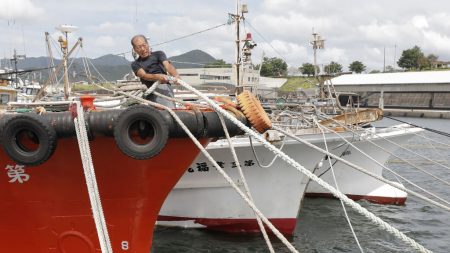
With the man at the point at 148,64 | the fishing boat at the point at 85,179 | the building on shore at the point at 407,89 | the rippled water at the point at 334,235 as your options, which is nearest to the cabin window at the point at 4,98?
the rippled water at the point at 334,235

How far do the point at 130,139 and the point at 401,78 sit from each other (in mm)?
60389

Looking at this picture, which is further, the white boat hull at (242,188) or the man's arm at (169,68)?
the white boat hull at (242,188)

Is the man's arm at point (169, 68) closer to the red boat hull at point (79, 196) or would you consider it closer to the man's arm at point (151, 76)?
→ the man's arm at point (151, 76)

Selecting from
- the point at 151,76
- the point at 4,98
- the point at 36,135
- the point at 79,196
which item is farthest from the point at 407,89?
the point at 36,135

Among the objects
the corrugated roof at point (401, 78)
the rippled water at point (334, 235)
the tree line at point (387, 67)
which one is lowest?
the rippled water at point (334, 235)

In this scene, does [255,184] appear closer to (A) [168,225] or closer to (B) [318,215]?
(A) [168,225]

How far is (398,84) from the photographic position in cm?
5719

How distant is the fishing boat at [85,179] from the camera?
5.23m

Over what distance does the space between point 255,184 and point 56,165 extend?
5211 millimetres

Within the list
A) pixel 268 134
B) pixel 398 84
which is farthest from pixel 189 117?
pixel 398 84

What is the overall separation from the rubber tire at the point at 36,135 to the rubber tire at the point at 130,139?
77 centimetres

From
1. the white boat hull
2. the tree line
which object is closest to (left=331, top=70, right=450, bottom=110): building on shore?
the tree line

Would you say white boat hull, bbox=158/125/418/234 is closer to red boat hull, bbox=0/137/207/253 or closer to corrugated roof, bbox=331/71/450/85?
red boat hull, bbox=0/137/207/253

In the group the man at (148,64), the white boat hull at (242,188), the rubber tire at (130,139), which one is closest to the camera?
the rubber tire at (130,139)
